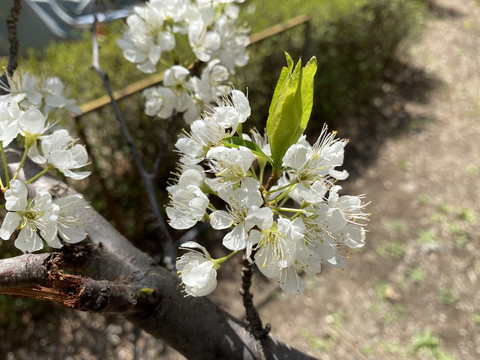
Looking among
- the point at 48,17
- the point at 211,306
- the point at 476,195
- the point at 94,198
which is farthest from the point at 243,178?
the point at 48,17

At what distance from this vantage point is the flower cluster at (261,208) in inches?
33.4

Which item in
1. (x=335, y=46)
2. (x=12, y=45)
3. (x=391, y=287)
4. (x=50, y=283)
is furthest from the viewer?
(x=335, y=46)

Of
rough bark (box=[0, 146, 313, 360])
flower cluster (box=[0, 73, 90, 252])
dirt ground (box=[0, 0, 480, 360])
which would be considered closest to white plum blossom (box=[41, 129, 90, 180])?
flower cluster (box=[0, 73, 90, 252])

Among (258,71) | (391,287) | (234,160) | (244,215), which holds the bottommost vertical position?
(391,287)

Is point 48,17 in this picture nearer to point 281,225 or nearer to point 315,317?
point 315,317

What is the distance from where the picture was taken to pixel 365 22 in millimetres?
4957

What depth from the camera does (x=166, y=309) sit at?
1017 mm

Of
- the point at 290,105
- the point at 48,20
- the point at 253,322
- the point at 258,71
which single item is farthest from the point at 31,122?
the point at 48,20

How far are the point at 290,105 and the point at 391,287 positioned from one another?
2.83 metres

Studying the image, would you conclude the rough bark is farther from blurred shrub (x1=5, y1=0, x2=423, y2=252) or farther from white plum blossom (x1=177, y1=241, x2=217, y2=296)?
blurred shrub (x1=5, y1=0, x2=423, y2=252)

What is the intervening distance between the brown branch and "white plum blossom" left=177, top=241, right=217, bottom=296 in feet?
0.56

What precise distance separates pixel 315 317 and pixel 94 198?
1.88m

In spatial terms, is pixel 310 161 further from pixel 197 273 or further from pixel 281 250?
pixel 197 273

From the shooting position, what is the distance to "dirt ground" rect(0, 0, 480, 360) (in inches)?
116
